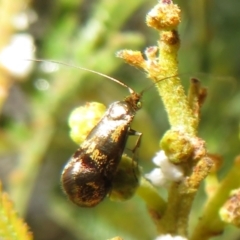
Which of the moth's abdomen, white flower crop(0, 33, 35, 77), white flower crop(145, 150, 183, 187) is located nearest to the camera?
white flower crop(145, 150, 183, 187)

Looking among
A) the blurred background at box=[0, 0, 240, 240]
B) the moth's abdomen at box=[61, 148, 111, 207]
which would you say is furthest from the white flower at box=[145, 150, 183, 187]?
the blurred background at box=[0, 0, 240, 240]

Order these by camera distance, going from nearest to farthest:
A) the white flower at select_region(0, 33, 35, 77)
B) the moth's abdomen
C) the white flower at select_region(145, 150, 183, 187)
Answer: the white flower at select_region(145, 150, 183, 187), the moth's abdomen, the white flower at select_region(0, 33, 35, 77)

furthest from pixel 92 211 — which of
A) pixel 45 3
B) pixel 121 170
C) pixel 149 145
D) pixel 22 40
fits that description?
pixel 121 170

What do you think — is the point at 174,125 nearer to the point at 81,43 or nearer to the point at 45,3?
the point at 81,43

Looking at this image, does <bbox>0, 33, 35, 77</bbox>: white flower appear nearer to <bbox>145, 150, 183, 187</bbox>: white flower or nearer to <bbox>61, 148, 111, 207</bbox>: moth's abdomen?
<bbox>61, 148, 111, 207</bbox>: moth's abdomen

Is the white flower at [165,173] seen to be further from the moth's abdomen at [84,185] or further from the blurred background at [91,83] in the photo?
the blurred background at [91,83]

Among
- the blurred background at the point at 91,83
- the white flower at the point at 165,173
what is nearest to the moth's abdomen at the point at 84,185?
the white flower at the point at 165,173
